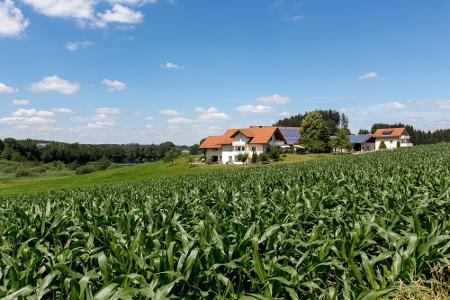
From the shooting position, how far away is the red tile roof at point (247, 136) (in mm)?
89838

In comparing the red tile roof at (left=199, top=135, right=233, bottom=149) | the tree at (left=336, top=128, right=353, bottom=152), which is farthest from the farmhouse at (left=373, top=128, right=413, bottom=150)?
the red tile roof at (left=199, top=135, right=233, bottom=149)

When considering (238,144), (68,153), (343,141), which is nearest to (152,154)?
(68,153)

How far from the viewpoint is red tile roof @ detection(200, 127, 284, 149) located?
295ft

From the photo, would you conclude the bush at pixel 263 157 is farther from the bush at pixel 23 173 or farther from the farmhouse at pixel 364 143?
the bush at pixel 23 173

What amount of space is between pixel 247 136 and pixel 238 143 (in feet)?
9.20

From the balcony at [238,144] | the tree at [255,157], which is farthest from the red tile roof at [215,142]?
the tree at [255,157]

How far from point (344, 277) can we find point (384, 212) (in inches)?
144

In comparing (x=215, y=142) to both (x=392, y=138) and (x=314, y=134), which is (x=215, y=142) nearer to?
(x=314, y=134)

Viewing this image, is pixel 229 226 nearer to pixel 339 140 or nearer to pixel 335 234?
pixel 335 234

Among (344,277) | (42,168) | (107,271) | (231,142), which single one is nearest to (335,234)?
(344,277)

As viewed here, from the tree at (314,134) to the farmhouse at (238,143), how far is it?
8.06 meters

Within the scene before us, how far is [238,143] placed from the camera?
90.8 meters

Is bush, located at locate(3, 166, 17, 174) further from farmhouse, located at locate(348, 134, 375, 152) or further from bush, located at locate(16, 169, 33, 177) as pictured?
farmhouse, located at locate(348, 134, 375, 152)

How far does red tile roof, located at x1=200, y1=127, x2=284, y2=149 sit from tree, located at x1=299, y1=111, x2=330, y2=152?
980 centimetres
